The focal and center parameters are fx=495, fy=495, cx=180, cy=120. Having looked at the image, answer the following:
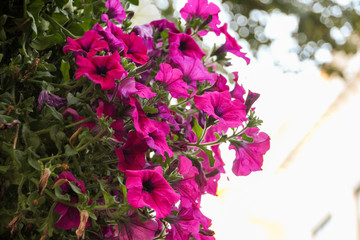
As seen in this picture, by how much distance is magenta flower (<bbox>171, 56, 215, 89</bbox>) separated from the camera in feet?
1.68

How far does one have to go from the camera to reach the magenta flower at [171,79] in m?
0.46

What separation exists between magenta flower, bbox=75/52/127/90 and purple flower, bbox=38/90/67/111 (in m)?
0.03

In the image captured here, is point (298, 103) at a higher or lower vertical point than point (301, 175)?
higher

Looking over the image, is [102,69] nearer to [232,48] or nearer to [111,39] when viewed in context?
[111,39]

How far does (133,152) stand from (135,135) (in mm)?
15

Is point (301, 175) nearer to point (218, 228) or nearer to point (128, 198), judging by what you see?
point (218, 228)

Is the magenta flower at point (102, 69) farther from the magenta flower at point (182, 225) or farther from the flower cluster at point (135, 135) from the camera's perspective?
the magenta flower at point (182, 225)

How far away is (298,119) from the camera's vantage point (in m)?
3.78

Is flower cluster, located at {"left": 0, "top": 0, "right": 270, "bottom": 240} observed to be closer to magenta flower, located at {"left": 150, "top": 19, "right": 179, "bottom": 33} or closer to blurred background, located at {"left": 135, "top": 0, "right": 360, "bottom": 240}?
magenta flower, located at {"left": 150, "top": 19, "right": 179, "bottom": 33}

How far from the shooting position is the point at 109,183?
0.47 metres

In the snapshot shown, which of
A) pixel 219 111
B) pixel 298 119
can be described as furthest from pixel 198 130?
pixel 298 119

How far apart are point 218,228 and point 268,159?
1.32 meters

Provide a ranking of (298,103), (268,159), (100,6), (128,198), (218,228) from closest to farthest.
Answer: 1. (128,198)
2. (100,6)
3. (218,228)
4. (298,103)
5. (268,159)

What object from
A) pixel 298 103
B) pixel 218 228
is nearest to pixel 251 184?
pixel 218 228
